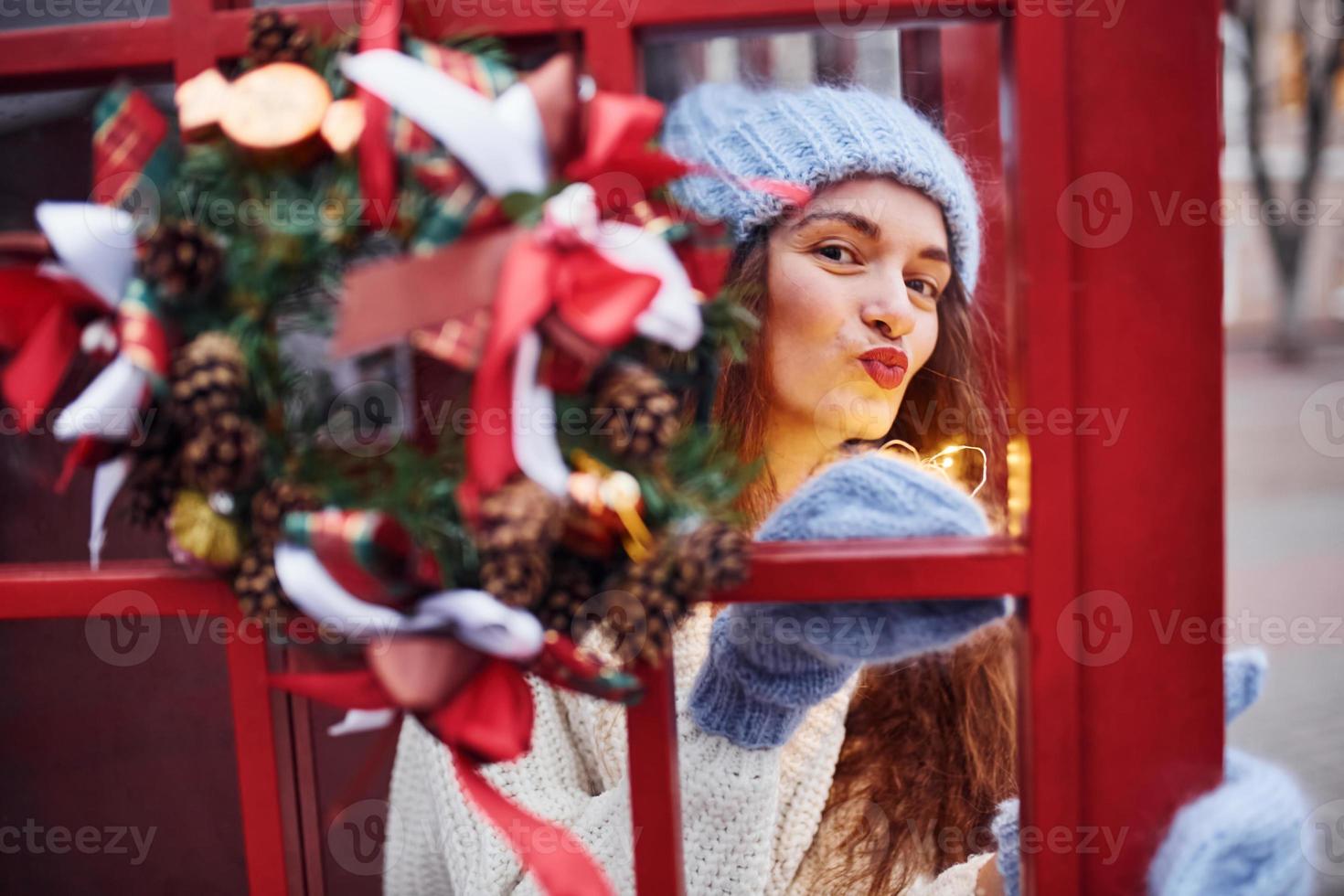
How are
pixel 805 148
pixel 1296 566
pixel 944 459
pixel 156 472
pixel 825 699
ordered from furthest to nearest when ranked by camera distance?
1. pixel 1296 566
2. pixel 944 459
3. pixel 805 148
4. pixel 825 699
5. pixel 156 472

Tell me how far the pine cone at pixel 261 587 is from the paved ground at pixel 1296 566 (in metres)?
1.63

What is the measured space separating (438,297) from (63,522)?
79cm

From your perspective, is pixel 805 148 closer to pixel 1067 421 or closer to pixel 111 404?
pixel 1067 421

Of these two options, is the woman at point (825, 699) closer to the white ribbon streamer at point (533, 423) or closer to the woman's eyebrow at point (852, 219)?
the woman's eyebrow at point (852, 219)

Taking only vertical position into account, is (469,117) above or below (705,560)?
above

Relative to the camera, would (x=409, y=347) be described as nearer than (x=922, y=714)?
Yes

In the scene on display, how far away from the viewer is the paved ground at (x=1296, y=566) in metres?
3.25

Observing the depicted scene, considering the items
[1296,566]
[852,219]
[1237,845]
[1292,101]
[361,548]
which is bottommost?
[1296,566]

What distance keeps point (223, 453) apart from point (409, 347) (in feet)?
0.44

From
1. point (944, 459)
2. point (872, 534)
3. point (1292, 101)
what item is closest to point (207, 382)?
point (872, 534)

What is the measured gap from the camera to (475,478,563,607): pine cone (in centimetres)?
59

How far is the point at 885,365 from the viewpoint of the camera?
1.16 metres

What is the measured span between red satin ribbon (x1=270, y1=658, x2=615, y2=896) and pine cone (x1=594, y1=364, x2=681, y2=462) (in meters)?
0.16

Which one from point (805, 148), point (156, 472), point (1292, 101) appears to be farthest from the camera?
point (1292, 101)
